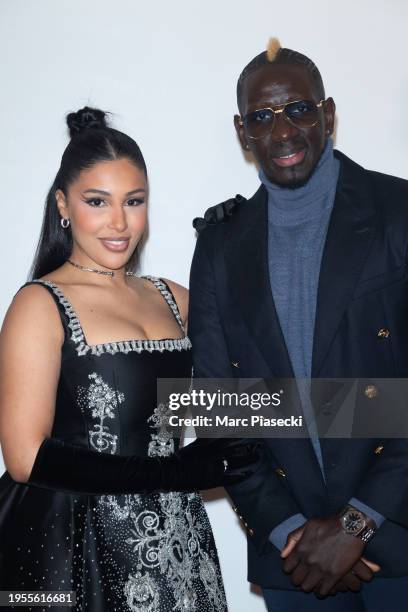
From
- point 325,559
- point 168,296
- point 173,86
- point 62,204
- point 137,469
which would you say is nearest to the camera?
point 325,559

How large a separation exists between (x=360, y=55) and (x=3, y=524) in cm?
194

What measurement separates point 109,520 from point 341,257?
34.3 inches

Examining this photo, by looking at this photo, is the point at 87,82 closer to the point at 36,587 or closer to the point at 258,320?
the point at 258,320

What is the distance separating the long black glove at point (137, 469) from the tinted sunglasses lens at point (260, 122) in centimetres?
81

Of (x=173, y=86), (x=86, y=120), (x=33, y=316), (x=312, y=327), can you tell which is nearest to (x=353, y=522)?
(x=312, y=327)

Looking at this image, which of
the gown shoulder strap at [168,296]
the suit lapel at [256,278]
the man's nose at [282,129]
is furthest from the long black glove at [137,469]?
the man's nose at [282,129]

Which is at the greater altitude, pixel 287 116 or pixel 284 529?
pixel 287 116

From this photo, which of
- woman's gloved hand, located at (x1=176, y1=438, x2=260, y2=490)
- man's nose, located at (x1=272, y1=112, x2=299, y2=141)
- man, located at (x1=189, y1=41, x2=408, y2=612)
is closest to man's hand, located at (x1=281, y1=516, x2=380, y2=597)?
man, located at (x1=189, y1=41, x2=408, y2=612)

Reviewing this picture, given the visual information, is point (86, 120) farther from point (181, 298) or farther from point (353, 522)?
point (353, 522)

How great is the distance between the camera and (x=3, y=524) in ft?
6.61

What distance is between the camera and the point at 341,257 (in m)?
1.97

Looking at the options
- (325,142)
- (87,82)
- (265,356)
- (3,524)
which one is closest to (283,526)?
(265,356)

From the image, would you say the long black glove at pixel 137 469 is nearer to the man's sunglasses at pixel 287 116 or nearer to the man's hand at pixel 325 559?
the man's hand at pixel 325 559

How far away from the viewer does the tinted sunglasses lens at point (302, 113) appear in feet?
6.68
